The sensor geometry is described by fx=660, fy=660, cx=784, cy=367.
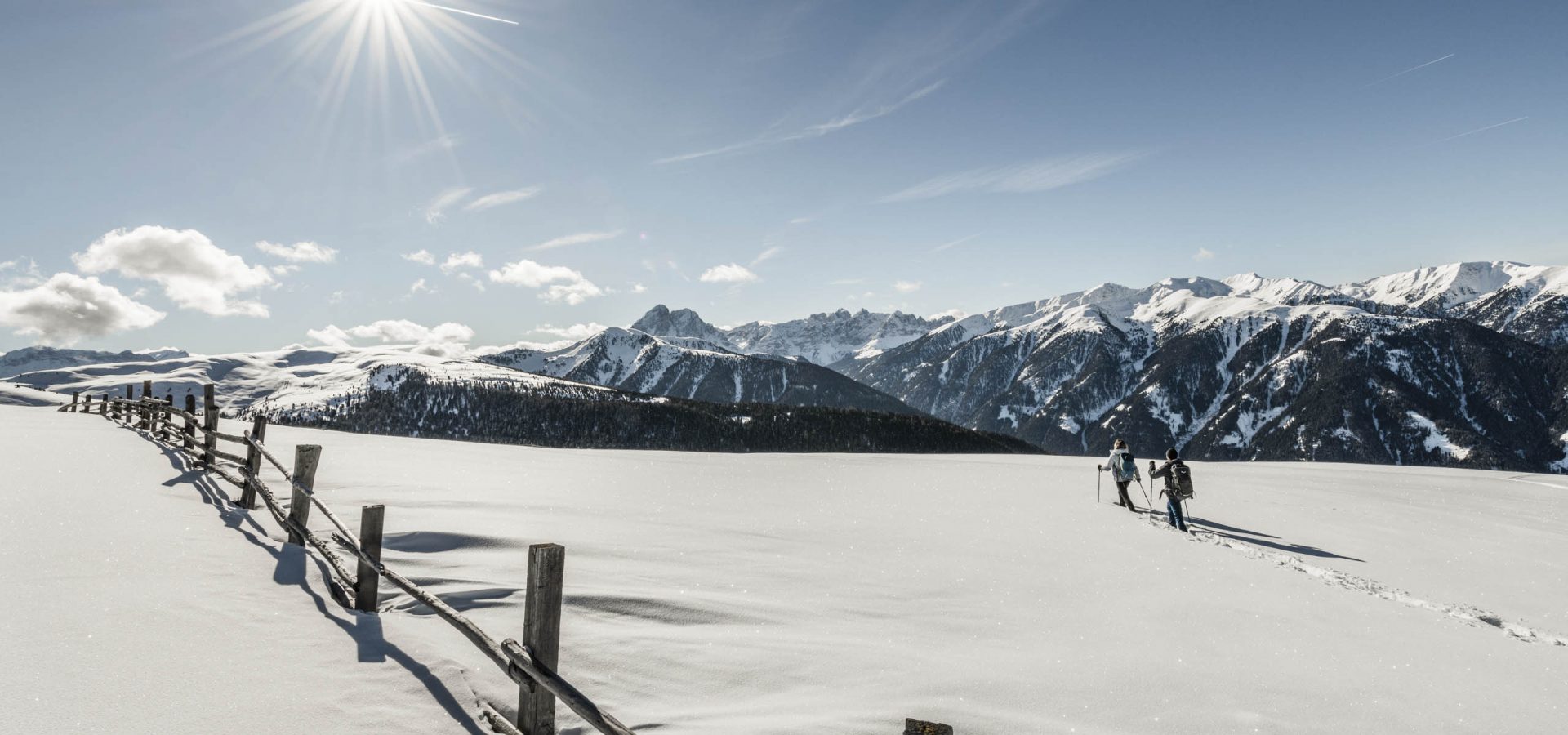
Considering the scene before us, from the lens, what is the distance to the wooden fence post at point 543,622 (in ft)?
14.9

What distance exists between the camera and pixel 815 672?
21.4 ft

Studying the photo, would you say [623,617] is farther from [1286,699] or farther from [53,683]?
[1286,699]

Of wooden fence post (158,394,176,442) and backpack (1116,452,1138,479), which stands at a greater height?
wooden fence post (158,394,176,442)

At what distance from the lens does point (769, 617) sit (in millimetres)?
8023

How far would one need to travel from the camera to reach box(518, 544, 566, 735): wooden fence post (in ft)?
14.9

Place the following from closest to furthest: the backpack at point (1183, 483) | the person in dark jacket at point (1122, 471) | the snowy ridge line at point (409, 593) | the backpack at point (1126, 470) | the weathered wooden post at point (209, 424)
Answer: the snowy ridge line at point (409, 593) → the weathered wooden post at point (209, 424) → the backpack at point (1183, 483) → the person in dark jacket at point (1122, 471) → the backpack at point (1126, 470)

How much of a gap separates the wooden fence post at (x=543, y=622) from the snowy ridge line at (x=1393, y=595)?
508 inches

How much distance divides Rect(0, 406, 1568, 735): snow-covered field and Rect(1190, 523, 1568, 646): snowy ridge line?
9cm

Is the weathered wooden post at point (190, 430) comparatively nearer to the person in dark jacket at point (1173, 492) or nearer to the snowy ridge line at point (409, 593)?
the snowy ridge line at point (409, 593)

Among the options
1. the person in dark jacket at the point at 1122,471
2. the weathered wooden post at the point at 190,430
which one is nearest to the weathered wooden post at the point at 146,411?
the weathered wooden post at the point at 190,430

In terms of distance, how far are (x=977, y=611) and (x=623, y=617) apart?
15.2ft

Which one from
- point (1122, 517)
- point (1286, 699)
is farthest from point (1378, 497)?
point (1286, 699)

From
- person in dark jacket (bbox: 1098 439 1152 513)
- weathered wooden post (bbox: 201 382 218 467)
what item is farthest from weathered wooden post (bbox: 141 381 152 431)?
person in dark jacket (bbox: 1098 439 1152 513)

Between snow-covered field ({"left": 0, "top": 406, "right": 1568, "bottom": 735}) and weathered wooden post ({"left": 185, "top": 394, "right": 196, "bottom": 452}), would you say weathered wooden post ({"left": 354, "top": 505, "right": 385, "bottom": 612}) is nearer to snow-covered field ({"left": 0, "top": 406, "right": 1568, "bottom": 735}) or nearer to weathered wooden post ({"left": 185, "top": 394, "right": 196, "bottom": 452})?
snow-covered field ({"left": 0, "top": 406, "right": 1568, "bottom": 735})
